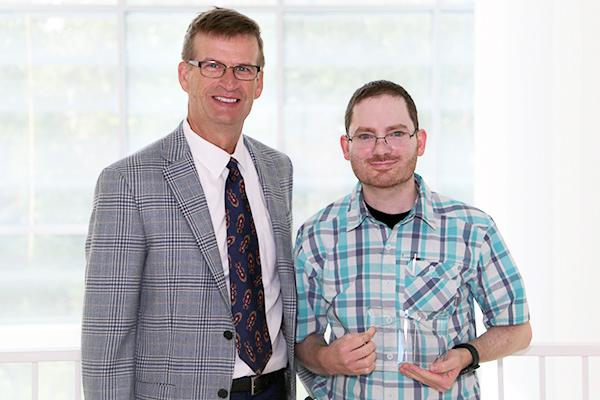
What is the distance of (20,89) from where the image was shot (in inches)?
274

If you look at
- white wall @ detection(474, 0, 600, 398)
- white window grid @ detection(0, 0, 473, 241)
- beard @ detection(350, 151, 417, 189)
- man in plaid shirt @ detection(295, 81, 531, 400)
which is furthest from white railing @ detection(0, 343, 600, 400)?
white window grid @ detection(0, 0, 473, 241)

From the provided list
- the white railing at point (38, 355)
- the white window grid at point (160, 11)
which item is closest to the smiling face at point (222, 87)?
the white railing at point (38, 355)

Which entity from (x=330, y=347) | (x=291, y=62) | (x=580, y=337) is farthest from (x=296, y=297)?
(x=291, y=62)

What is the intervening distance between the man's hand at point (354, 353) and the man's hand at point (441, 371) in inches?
3.3

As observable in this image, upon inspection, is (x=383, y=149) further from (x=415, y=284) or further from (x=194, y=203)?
(x=194, y=203)

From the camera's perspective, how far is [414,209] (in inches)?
80.2

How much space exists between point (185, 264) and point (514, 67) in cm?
406

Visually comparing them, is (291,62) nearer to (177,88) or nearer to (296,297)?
(177,88)

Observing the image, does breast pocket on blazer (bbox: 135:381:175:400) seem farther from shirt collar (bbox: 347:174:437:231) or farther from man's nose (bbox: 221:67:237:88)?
man's nose (bbox: 221:67:237:88)

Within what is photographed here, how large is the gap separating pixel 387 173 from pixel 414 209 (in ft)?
0.38

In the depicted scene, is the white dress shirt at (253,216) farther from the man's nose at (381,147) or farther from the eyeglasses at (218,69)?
the man's nose at (381,147)

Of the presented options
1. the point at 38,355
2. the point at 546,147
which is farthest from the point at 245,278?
the point at 546,147

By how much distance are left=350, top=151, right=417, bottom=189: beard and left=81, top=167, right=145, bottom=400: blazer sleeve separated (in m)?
0.51

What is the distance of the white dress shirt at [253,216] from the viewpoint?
2.08 metres
